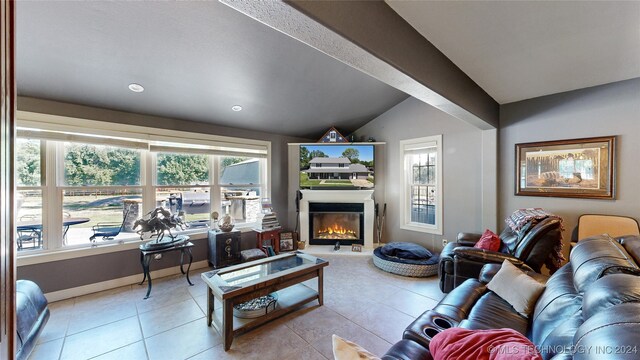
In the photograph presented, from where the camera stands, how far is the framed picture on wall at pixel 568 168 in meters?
2.71

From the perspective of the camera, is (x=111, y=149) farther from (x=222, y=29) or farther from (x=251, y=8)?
(x=251, y=8)

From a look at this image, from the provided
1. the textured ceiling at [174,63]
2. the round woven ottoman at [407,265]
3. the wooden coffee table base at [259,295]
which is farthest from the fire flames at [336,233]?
the textured ceiling at [174,63]

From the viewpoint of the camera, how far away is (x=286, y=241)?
178 inches

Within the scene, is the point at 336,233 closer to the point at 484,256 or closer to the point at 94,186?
the point at 484,256

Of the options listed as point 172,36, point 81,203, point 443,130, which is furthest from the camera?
point 443,130

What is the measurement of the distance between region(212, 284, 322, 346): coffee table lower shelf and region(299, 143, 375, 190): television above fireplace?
7.00 feet

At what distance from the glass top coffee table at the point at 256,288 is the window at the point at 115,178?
61.2 inches

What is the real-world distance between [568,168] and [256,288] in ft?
12.9

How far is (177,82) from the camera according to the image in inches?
107

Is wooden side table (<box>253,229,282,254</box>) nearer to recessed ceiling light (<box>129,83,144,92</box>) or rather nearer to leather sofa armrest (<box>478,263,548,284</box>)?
recessed ceiling light (<box>129,83,144,92</box>)

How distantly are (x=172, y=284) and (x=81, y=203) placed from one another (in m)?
1.51

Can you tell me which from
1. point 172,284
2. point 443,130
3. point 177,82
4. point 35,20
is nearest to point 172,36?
point 177,82

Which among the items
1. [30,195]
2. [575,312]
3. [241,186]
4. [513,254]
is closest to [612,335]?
[575,312]

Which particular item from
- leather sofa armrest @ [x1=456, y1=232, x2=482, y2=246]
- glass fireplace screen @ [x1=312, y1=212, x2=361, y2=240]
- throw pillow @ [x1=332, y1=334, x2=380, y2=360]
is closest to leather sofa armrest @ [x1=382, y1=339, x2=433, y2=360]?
throw pillow @ [x1=332, y1=334, x2=380, y2=360]
